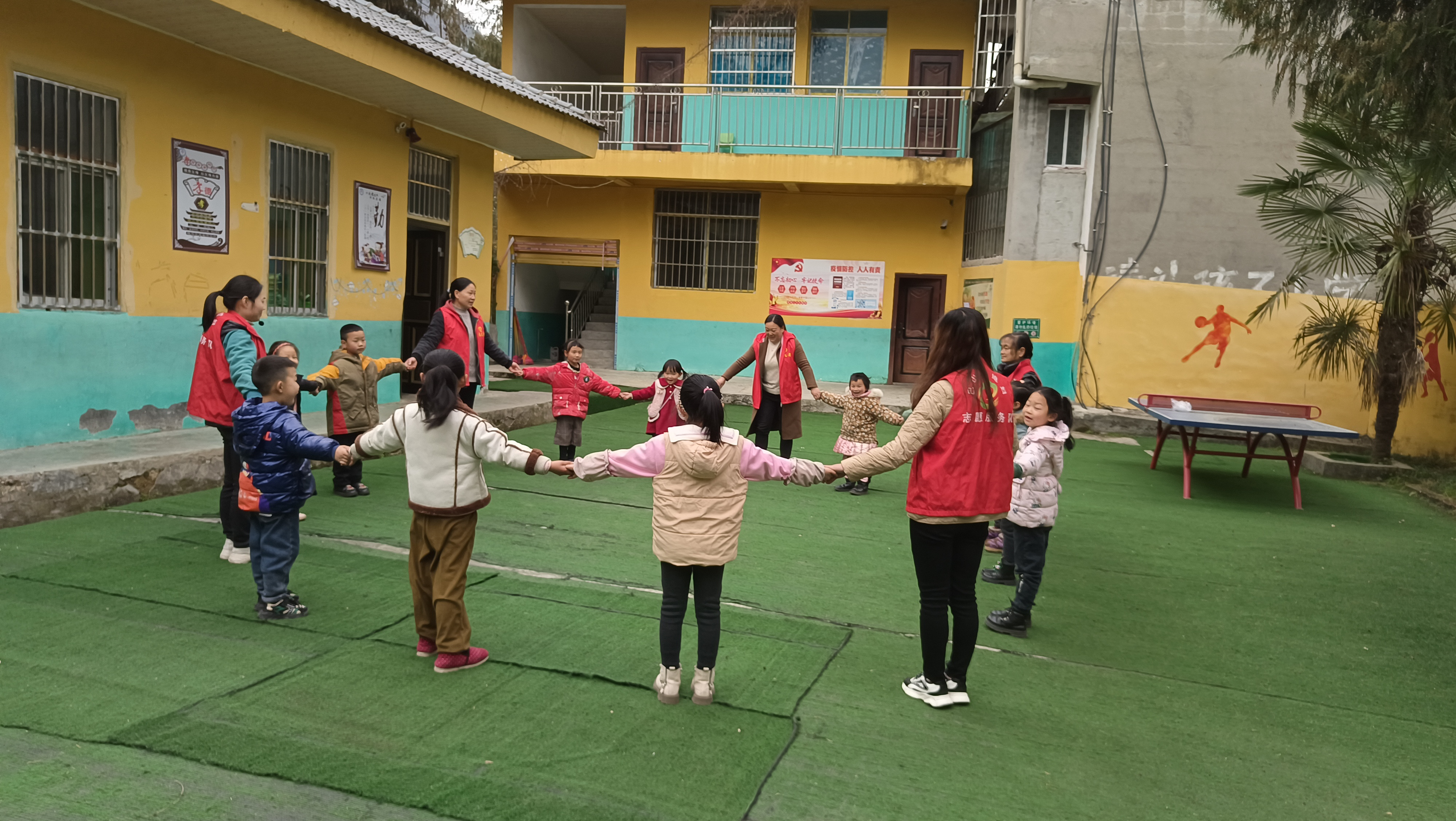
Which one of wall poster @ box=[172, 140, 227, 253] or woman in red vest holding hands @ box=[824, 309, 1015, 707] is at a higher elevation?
wall poster @ box=[172, 140, 227, 253]

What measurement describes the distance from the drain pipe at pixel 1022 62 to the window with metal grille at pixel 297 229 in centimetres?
971

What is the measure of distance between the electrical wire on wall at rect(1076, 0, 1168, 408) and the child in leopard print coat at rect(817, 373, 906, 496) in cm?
707

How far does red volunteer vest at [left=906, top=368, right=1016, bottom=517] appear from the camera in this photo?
379 cm

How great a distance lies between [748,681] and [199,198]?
7050 mm

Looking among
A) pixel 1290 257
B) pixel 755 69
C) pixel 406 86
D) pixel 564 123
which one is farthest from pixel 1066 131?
pixel 406 86

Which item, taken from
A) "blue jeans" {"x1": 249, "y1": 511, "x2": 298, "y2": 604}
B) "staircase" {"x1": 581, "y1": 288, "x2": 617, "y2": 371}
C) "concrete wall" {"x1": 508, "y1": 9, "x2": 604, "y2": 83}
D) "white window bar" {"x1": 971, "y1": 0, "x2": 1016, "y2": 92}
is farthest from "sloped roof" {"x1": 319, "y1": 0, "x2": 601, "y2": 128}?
"white window bar" {"x1": 971, "y1": 0, "x2": 1016, "y2": 92}

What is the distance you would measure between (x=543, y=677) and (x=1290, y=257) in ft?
42.9

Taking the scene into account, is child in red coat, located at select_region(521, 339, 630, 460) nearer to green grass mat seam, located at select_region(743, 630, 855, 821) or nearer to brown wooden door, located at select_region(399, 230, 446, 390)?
brown wooden door, located at select_region(399, 230, 446, 390)

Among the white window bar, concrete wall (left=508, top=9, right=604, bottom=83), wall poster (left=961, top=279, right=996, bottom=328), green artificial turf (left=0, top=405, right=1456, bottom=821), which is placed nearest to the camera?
green artificial turf (left=0, top=405, right=1456, bottom=821)

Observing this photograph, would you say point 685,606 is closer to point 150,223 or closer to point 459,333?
point 459,333

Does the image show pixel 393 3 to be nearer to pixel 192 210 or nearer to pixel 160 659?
pixel 192 210

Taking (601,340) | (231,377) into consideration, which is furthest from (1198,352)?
(231,377)

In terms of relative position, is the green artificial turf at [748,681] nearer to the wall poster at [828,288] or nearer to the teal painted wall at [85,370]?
the teal painted wall at [85,370]

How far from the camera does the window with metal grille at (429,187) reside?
38.4 ft
